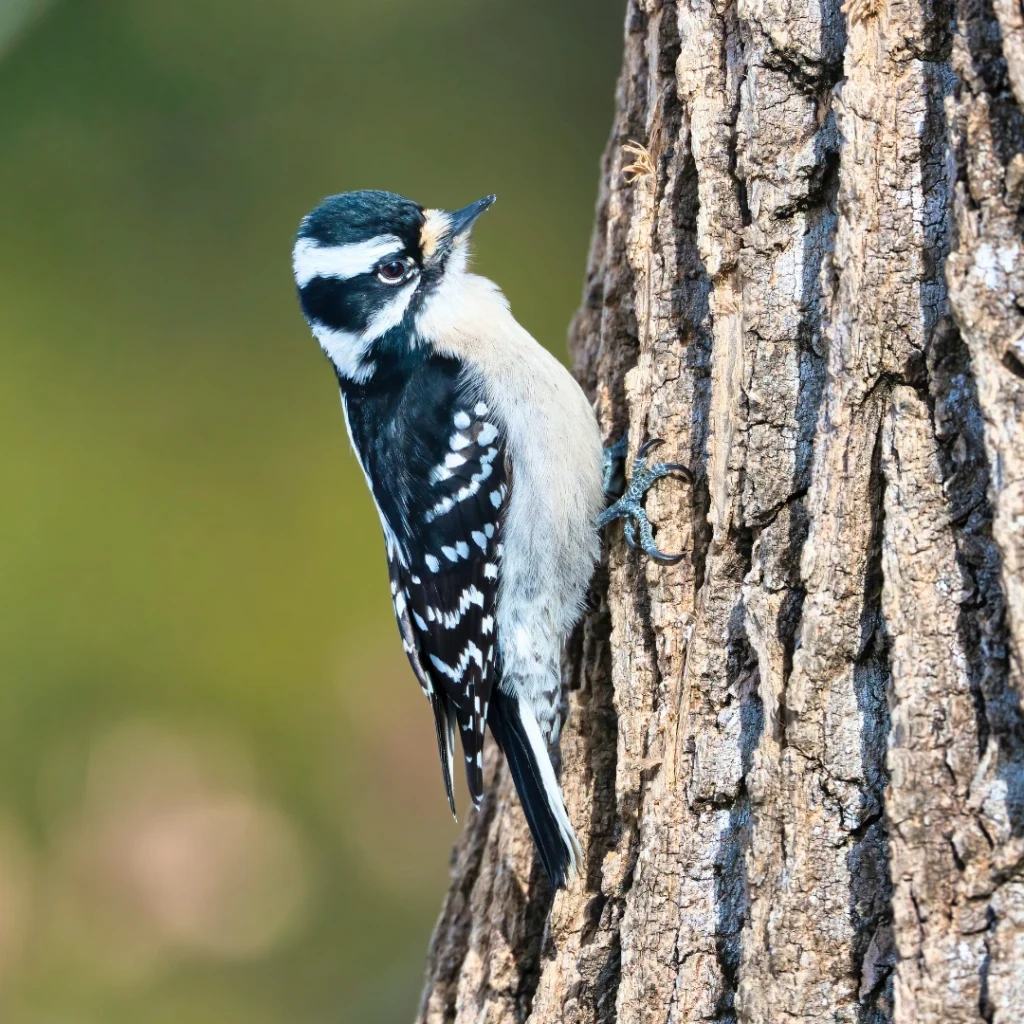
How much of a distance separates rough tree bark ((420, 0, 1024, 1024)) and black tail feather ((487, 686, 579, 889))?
0.06m

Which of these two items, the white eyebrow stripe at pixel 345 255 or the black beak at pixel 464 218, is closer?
the white eyebrow stripe at pixel 345 255

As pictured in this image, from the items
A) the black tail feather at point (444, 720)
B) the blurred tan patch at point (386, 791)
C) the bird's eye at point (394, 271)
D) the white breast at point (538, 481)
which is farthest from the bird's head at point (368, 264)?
the blurred tan patch at point (386, 791)

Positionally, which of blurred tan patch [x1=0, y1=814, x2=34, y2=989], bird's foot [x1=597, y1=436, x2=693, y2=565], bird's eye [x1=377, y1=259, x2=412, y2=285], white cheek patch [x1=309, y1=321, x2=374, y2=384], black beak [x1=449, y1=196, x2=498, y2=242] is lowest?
blurred tan patch [x1=0, y1=814, x2=34, y2=989]

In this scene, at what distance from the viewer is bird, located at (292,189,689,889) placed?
2945mm

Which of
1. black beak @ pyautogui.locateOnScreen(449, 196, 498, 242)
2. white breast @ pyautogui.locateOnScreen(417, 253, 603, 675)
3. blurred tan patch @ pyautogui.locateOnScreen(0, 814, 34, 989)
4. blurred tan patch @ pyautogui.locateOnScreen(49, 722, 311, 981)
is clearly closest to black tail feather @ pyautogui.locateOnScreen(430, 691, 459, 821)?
white breast @ pyautogui.locateOnScreen(417, 253, 603, 675)

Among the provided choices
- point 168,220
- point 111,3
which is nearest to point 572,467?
point 168,220

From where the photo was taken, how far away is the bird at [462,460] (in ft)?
9.66

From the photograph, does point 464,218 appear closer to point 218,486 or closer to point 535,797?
point 535,797

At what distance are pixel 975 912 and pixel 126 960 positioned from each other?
3841 mm

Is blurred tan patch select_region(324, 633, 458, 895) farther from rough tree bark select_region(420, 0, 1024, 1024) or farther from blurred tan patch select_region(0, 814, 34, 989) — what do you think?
rough tree bark select_region(420, 0, 1024, 1024)

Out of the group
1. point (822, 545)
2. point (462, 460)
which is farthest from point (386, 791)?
point (822, 545)

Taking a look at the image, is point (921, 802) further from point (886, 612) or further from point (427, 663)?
point (427, 663)

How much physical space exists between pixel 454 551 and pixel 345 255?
894 mm

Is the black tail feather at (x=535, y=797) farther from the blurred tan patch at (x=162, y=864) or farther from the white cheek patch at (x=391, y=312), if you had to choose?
the blurred tan patch at (x=162, y=864)
